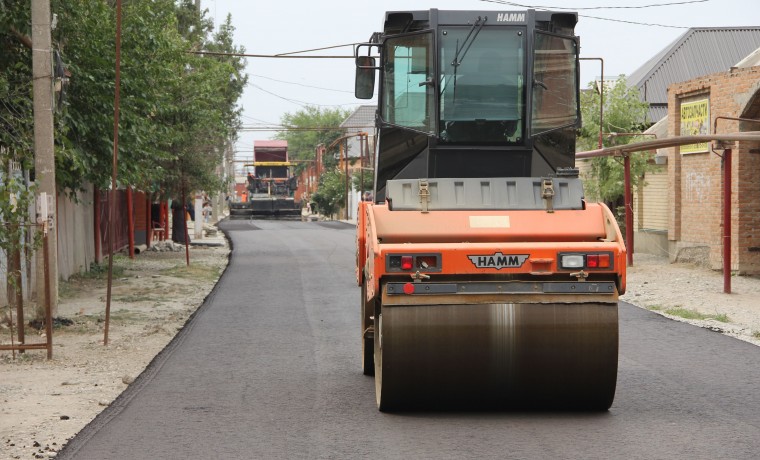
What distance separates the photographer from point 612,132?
2998 cm

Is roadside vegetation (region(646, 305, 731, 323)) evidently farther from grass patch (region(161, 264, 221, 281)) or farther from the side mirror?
grass patch (region(161, 264, 221, 281))

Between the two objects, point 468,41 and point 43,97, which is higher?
point 468,41

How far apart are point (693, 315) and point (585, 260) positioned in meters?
8.68

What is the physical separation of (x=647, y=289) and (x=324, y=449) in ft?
46.7

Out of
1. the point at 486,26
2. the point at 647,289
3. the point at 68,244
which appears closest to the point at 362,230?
the point at 486,26

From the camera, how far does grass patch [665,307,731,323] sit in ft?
51.4

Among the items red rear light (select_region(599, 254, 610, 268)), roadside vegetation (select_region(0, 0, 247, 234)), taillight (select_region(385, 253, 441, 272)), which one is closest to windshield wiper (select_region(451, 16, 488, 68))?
taillight (select_region(385, 253, 441, 272))

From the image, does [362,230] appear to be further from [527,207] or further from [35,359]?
[35,359]

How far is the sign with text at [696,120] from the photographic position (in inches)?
953

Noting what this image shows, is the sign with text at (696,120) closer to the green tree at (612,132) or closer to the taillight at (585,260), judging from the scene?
the green tree at (612,132)

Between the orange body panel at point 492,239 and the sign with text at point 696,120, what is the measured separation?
16416 mm

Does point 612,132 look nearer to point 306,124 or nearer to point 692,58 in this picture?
point 692,58

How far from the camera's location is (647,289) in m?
20.6

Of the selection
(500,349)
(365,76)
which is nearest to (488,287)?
(500,349)
